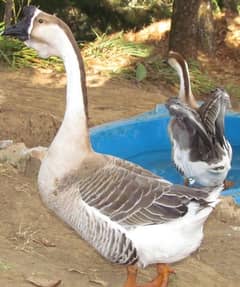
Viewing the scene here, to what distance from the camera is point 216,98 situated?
18.6ft

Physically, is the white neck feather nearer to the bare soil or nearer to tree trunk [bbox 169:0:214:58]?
the bare soil

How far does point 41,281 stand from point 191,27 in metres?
6.26

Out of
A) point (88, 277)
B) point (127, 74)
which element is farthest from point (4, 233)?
point (127, 74)

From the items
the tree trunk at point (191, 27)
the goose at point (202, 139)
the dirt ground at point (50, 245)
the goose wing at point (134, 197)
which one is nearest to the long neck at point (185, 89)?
the goose at point (202, 139)

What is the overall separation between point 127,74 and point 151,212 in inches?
210

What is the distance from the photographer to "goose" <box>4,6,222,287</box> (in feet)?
12.0

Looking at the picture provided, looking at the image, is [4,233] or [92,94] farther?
[92,94]

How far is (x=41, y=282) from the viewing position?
12.1 feet

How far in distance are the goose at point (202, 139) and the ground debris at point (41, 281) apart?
79.9 inches

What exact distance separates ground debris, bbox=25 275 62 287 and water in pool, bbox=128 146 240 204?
3289 millimetres

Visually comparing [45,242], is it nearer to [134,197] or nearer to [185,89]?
[134,197]

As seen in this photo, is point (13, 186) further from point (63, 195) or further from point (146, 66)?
point (146, 66)

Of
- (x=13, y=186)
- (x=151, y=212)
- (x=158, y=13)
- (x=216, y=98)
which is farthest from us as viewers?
(x=158, y=13)

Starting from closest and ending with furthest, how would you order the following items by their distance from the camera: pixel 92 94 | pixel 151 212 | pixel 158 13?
pixel 151 212
pixel 92 94
pixel 158 13
